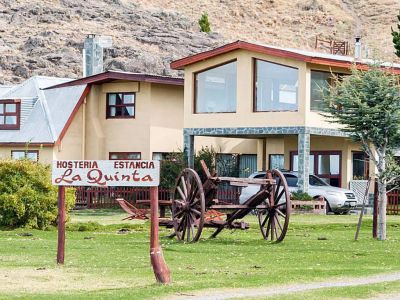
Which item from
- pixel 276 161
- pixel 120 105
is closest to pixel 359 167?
pixel 276 161

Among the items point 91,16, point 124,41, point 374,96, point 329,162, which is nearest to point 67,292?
point 374,96

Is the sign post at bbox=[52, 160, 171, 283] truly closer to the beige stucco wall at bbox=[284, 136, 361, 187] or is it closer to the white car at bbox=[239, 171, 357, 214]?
the white car at bbox=[239, 171, 357, 214]

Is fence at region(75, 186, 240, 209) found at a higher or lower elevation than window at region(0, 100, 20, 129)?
lower

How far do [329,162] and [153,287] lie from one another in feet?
99.7

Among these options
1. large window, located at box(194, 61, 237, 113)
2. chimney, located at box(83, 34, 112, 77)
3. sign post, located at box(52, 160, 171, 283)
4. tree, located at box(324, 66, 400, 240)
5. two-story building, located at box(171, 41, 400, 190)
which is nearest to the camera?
sign post, located at box(52, 160, 171, 283)

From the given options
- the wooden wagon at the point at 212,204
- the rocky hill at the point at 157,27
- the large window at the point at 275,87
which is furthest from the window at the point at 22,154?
the wooden wagon at the point at 212,204

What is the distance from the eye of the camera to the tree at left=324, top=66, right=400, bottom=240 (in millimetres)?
26375

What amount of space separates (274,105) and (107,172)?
24.7 meters

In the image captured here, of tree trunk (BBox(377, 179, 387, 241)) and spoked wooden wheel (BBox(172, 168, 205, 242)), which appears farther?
tree trunk (BBox(377, 179, 387, 241))

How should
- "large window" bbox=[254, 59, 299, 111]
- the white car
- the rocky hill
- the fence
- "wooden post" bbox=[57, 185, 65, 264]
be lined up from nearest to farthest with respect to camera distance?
"wooden post" bbox=[57, 185, 65, 264] → the white car → "large window" bbox=[254, 59, 299, 111] → the fence → the rocky hill

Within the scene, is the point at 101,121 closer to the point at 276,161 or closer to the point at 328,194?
the point at 276,161

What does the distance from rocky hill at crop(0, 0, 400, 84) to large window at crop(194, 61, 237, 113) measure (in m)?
21.2

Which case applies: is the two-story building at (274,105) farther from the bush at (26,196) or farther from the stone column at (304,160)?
the bush at (26,196)

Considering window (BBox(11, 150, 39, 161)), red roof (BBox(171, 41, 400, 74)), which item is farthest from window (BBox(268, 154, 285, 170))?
window (BBox(11, 150, 39, 161))
